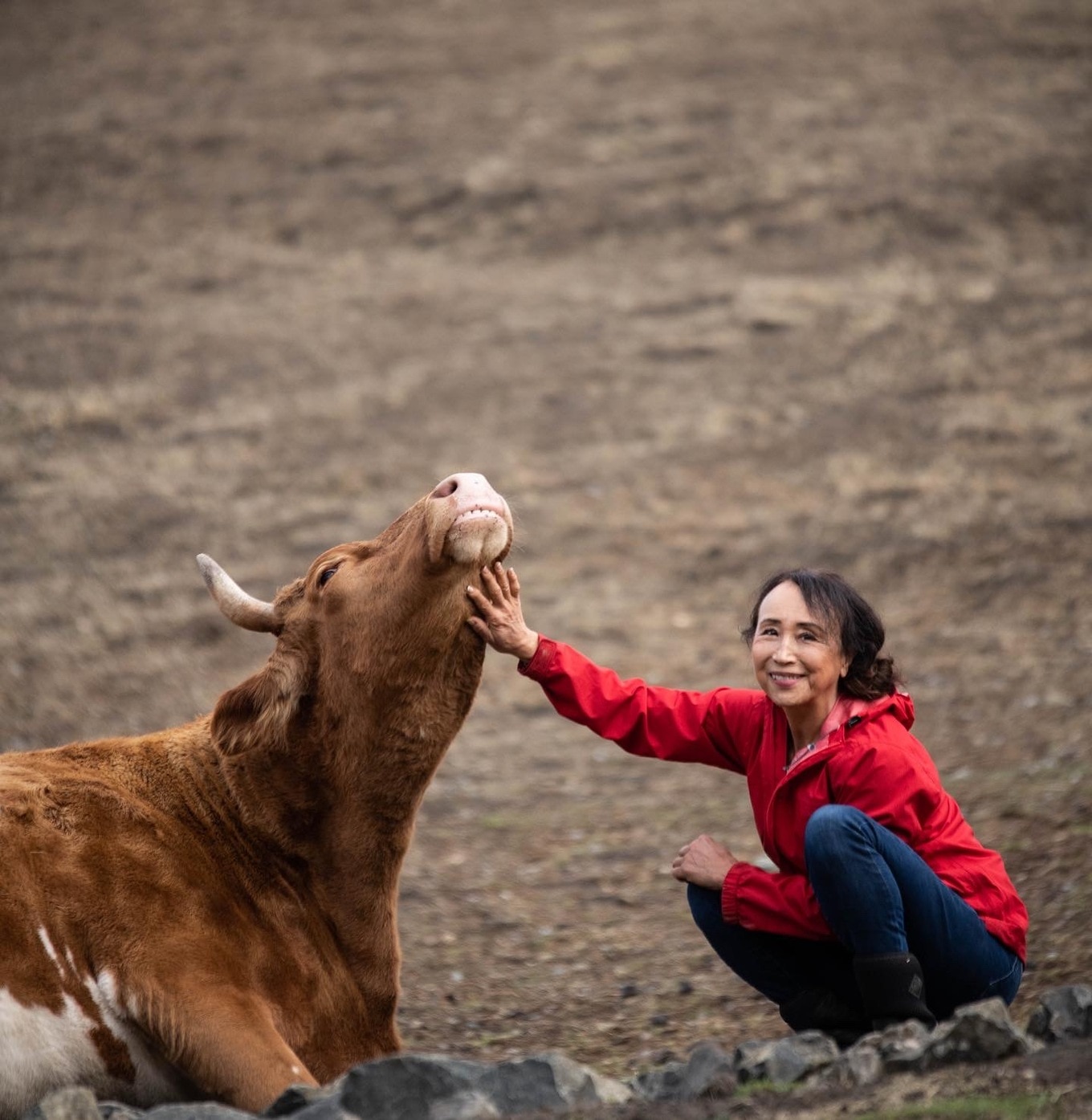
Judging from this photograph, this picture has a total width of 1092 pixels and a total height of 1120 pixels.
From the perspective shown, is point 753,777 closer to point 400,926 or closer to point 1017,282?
point 400,926

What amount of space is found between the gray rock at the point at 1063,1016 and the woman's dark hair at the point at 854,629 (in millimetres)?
998

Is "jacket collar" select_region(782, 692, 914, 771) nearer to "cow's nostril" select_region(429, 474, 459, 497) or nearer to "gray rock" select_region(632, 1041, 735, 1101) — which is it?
"gray rock" select_region(632, 1041, 735, 1101)

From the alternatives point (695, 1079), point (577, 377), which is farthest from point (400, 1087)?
point (577, 377)

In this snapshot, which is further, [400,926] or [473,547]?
[400,926]

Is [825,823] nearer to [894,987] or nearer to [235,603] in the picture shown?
[894,987]

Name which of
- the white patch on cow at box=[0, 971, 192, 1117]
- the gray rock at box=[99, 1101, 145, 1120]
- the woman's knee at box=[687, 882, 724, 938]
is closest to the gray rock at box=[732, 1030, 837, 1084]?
the woman's knee at box=[687, 882, 724, 938]

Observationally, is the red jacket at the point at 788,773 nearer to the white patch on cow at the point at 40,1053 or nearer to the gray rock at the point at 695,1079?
the gray rock at the point at 695,1079

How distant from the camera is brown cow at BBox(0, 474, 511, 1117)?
14.8 ft

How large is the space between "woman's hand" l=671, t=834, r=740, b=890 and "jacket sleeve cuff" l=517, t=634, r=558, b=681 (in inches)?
28.7

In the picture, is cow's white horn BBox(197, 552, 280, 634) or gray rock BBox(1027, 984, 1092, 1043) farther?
cow's white horn BBox(197, 552, 280, 634)

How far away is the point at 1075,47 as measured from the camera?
68.4 feet

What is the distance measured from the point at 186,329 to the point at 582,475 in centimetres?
542

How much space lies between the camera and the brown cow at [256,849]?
4.51m

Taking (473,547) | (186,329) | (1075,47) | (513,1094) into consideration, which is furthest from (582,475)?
(1075,47)
